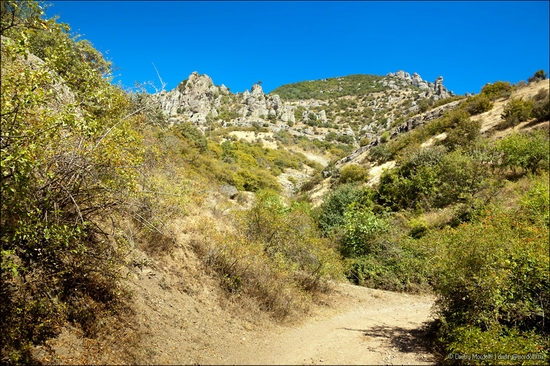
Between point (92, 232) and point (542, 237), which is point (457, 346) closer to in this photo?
point (542, 237)

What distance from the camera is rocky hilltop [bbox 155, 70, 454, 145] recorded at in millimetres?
80250

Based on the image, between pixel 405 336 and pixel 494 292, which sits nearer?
pixel 494 292

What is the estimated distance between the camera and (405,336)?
802cm

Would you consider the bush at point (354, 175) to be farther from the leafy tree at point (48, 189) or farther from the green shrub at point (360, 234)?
the leafy tree at point (48, 189)

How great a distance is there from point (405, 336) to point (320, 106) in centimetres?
11096

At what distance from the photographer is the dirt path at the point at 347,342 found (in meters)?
6.41

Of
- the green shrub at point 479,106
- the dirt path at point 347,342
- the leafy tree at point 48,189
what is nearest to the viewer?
the leafy tree at point 48,189

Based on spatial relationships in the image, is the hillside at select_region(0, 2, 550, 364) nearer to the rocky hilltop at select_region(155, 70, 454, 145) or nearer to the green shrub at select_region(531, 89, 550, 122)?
the green shrub at select_region(531, 89, 550, 122)

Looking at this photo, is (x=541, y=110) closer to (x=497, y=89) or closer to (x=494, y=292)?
(x=497, y=89)

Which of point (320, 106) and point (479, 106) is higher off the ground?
point (320, 106)

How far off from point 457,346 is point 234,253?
5.59 meters

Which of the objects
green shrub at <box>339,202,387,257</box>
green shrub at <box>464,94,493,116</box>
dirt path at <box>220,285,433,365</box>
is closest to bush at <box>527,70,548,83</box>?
green shrub at <box>464,94,493,116</box>

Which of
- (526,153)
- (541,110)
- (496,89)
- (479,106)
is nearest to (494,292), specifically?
(526,153)


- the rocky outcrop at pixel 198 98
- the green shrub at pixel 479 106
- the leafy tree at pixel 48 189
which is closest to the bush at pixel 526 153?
the green shrub at pixel 479 106
